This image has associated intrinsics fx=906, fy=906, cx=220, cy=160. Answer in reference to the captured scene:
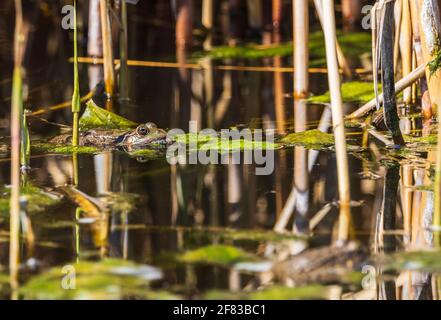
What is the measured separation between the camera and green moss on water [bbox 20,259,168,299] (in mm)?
3658

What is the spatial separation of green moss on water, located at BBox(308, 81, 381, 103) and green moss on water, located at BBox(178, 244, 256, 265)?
3.71 metres

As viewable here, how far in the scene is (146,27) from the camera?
11.5 meters

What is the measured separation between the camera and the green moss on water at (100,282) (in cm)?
366

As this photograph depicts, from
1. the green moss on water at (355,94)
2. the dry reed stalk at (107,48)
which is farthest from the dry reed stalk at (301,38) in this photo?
the dry reed stalk at (107,48)

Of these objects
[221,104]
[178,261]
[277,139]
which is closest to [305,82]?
[221,104]

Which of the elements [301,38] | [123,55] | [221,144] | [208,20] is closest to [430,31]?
[301,38]

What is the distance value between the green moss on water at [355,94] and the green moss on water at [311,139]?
131 centimetres

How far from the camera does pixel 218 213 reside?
4.77 metres

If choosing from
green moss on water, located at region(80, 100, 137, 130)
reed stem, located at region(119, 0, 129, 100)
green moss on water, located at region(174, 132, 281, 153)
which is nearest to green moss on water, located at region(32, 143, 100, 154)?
green moss on water, located at region(80, 100, 137, 130)

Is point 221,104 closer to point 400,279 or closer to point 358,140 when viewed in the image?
point 358,140

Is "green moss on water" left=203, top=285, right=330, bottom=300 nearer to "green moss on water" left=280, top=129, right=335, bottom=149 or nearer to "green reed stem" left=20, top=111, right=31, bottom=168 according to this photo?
"green reed stem" left=20, top=111, right=31, bottom=168

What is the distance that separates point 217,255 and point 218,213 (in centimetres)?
73

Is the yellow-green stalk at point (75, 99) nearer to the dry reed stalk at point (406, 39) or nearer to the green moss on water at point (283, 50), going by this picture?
the dry reed stalk at point (406, 39)

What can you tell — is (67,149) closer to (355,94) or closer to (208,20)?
(355,94)
